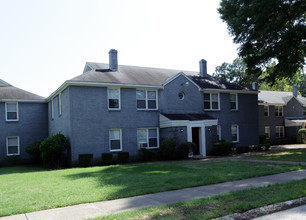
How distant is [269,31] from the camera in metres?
21.2

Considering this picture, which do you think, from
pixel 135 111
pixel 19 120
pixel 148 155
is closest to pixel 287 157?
pixel 148 155

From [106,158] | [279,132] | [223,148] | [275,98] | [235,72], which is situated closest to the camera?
[106,158]

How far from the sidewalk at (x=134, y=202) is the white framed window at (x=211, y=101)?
15.0 metres

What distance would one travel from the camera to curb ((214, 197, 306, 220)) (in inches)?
229

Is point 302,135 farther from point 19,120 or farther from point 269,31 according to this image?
point 19,120

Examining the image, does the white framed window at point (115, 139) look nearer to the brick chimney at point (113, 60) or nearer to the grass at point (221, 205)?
the brick chimney at point (113, 60)

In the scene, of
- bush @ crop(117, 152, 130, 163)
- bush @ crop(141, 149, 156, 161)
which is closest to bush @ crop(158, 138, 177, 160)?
bush @ crop(141, 149, 156, 161)

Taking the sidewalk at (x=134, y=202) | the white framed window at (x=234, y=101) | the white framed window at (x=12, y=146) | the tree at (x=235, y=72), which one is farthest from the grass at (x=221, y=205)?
the tree at (x=235, y=72)

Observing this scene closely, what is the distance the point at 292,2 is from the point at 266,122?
18.3 meters

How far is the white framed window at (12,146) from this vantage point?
76.0 feet

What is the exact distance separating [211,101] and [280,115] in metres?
18.8

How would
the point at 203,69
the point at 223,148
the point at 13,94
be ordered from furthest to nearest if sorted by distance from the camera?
1. the point at 203,69
2. the point at 13,94
3. the point at 223,148

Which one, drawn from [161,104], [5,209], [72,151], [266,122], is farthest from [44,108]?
[266,122]

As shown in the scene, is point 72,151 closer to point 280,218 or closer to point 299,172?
point 299,172
